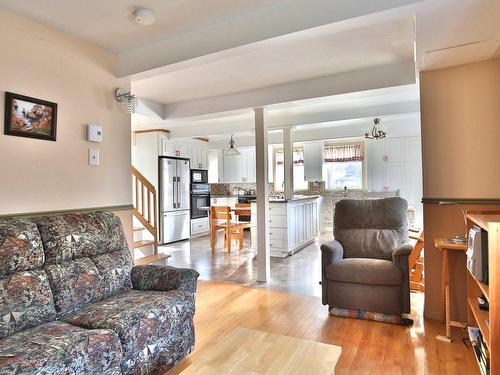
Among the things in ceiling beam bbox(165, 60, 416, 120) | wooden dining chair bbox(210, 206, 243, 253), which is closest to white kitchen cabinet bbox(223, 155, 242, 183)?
wooden dining chair bbox(210, 206, 243, 253)

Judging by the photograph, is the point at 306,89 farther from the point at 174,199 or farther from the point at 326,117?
the point at 174,199

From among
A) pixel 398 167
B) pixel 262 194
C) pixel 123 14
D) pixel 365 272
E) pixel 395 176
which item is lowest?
pixel 365 272

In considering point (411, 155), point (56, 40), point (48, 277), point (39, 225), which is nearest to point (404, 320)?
point (48, 277)

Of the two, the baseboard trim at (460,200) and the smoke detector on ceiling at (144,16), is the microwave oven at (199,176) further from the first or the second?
the baseboard trim at (460,200)

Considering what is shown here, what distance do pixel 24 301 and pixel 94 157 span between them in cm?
131

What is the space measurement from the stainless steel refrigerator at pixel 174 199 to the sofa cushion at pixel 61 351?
4691 millimetres

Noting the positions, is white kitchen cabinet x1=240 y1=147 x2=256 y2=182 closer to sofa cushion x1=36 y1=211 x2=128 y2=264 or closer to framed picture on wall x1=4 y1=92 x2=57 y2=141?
sofa cushion x1=36 y1=211 x2=128 y2=264

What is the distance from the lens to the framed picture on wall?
7.07 ft

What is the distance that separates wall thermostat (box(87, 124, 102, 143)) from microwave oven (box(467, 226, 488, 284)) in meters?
2.87

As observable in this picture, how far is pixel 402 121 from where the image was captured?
5984 mm

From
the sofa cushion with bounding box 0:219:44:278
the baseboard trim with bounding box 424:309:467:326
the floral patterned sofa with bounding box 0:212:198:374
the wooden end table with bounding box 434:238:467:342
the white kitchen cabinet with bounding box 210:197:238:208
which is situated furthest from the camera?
the white kitchen cabinet with bounding box 210:197:238:208

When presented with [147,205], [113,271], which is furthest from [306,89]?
[147,205]

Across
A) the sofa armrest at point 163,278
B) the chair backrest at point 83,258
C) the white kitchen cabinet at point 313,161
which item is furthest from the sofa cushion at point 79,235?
the white kitchen cabinet at point 313,161

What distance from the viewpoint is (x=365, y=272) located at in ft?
9.00
